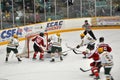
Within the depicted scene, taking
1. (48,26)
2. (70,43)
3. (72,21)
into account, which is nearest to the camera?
(70,43)

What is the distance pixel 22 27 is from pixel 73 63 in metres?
5.10

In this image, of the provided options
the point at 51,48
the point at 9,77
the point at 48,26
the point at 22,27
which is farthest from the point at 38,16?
the point at 9,77

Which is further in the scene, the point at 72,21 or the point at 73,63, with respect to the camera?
the point at 72,21

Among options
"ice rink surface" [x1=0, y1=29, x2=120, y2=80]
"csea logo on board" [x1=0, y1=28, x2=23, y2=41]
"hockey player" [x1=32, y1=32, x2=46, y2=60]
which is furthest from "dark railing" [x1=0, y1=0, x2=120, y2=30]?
"hockey player" [x1=32, y1=32, x2=46, y2=60]

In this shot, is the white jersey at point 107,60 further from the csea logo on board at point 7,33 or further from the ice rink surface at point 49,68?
the csea logo on board at point 7,33

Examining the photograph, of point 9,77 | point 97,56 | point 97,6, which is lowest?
point 9,77

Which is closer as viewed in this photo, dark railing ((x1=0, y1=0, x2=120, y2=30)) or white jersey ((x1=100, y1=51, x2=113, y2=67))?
white jersey ((x1=100, y1=51, x2=113, y2=67))

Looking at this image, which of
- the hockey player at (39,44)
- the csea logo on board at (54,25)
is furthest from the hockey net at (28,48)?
the csea logo on board at (54,25)

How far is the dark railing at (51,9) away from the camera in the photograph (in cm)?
1741

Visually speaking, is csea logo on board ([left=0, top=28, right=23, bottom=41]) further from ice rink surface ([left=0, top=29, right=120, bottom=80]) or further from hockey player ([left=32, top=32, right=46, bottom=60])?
hockey player ([left=32, top=32, right=46, bottom=60])

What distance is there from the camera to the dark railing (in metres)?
17.4

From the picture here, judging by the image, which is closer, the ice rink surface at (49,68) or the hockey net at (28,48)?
the ice rink surface at (49,68)

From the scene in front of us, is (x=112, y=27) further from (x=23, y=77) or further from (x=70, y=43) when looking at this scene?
(x=23, y=77)

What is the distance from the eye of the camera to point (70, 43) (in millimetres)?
16094
